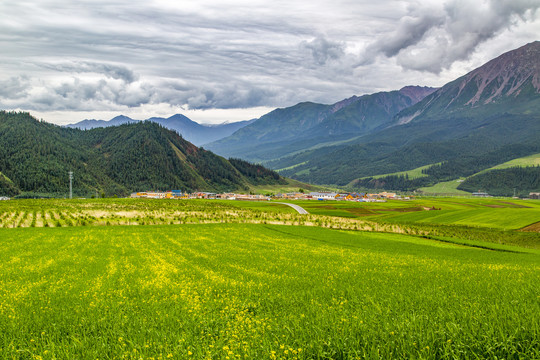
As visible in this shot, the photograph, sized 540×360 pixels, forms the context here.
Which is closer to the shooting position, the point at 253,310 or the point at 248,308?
the point at 253,310

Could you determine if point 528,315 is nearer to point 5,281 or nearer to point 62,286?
point 62,286

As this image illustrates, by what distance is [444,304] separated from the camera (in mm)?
12938

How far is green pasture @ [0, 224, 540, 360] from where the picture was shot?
8.75 m

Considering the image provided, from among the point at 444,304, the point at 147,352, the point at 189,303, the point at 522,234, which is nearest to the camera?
the point at 147,352

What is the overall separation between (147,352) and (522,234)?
93.3 meters

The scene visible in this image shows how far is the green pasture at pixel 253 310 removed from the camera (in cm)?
875

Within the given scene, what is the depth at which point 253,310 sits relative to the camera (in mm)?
15188

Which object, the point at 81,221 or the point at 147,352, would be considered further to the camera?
the point at 81,221

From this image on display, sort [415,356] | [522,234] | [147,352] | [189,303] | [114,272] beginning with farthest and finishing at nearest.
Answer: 1. [522,234]
2. [114,272]
3. [189,303]
4. [147,352]
5. [415,356]

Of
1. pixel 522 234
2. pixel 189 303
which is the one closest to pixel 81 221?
pixel 189 303

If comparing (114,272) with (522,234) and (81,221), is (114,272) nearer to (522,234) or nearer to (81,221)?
(81,221)

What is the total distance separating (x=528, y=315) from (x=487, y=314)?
927 millimetres

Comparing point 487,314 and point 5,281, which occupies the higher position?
point 487,314

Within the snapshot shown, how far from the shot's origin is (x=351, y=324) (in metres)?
10.4
